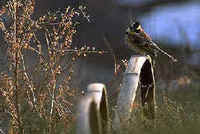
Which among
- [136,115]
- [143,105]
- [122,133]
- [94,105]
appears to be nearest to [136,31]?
[143,105]

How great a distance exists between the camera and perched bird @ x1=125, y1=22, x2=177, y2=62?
4.70m

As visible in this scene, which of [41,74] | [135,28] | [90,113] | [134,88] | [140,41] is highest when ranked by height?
[135,28]

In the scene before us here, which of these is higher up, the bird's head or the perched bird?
the bird's head

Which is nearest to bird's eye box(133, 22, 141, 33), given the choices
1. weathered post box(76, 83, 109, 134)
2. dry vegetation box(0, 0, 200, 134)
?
dry vegetation box(0, 0, 200, 134)

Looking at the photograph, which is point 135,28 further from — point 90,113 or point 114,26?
point 114,26

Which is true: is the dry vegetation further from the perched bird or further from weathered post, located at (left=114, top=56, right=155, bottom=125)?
the perched bird

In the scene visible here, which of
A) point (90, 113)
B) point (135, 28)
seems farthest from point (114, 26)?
point (90, 113)

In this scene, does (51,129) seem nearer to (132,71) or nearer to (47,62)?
(47,62)

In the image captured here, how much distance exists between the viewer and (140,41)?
493 cm

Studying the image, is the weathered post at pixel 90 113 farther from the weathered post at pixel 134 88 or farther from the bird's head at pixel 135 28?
the bird's head at pixel 135 28

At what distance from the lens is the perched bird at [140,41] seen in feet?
15.4

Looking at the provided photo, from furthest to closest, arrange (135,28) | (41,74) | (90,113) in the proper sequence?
(135,28) → (41,74) → (90,113)

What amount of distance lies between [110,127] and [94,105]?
566mm

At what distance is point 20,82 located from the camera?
4.35 meters
